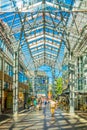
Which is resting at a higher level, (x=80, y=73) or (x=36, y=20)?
(x=36, y=20)

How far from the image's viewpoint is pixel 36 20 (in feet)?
130

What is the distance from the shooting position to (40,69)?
92.4 meters

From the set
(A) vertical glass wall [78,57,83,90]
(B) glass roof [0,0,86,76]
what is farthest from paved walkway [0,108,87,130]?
(A) vertical glass wall [78,57,83,90]

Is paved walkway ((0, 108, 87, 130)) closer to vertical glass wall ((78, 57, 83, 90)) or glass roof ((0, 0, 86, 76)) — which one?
glass roof ((0, 0, 86, 76))

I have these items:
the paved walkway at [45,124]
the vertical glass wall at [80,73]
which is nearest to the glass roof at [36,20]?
the vertical glass wall at [80,73]

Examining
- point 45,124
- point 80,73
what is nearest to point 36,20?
point 80,73

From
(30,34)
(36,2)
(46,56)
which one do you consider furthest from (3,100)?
(46,56)

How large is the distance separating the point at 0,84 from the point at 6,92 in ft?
14.4

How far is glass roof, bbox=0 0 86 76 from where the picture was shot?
101 feet

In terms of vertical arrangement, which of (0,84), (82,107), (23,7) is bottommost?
(82,107)

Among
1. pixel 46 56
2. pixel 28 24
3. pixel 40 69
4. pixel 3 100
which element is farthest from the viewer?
pixel 40 69

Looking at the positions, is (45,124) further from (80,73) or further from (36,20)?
(80,73)

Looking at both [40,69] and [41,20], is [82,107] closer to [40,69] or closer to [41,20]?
[41,20]

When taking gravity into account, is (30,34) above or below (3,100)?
above
